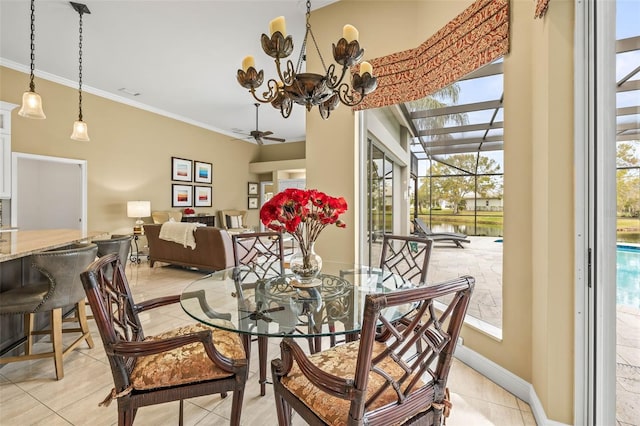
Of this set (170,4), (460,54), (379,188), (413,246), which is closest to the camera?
(460,54)

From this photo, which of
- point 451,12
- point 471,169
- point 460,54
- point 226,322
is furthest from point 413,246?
point 451,12

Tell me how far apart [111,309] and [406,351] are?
1.28 metres

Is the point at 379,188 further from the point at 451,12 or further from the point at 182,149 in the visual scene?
the point at 182,149

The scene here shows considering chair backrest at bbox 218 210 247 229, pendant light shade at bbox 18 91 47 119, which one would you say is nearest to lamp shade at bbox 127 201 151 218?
chair backrest at bbox 218 210 247 229

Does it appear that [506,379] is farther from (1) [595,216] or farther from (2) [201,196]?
(2) [201,196]

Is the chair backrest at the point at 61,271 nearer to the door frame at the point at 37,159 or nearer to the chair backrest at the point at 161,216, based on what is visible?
the door frame at the point at 37,159

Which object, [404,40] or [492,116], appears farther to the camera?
[404,40]

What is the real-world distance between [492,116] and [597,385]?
1799 mm

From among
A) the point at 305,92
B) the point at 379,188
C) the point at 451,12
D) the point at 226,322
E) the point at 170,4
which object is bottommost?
the point at 226,322

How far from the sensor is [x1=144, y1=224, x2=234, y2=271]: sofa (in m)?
4.52

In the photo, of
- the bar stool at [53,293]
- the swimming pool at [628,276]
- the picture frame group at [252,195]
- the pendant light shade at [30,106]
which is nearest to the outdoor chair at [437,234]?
the swimming pool at [628,276]

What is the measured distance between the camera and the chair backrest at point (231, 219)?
8.31 m

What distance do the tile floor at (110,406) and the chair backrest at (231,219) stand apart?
6154mm

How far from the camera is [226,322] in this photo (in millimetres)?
1258
